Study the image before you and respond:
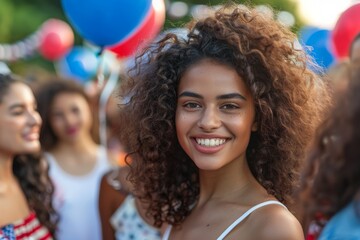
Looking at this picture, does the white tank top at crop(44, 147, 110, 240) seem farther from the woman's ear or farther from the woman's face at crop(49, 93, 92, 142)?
the woman's ear

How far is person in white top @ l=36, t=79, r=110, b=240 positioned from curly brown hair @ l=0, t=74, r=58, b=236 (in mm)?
616

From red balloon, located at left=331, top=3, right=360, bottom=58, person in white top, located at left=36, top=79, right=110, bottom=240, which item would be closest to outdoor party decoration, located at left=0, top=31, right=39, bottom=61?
person in white top, located at left=36, top=79, right=110, bottom=240

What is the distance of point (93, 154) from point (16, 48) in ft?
32.1

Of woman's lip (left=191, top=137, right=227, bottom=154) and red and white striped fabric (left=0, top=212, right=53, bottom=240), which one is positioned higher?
woman's lip (left=191, top=137, right=227, bottom=154)

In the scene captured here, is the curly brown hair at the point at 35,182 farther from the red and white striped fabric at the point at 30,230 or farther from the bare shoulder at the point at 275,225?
the bare shoulder at the point at 275,225

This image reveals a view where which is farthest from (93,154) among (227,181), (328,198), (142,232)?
(328,198)

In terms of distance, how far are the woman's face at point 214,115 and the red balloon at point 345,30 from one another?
2.08 m

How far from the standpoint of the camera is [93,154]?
5.23 m

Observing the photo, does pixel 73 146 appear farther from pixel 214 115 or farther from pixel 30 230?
pixel 214 115

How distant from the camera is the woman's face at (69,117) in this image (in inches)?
204

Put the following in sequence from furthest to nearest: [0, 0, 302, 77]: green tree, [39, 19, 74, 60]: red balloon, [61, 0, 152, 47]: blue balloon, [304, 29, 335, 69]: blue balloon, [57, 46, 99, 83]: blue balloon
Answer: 1. [0, 0, 302, 77]: green tree
2. [39, 19, 74, 60]: red balloon
3. [57, 46, 99, 83]: blue balloon
4. [304, 29, 335, 69]: blue balloon
5. [61, 0, 152, 47]: blue balloon

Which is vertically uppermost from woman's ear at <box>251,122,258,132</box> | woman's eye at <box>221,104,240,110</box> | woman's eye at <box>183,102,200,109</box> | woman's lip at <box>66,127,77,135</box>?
woman's eye at <box>221,104,240,110</box>

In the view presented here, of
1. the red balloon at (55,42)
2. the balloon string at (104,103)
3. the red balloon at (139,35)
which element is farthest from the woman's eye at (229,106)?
the red balloon at (55,42)

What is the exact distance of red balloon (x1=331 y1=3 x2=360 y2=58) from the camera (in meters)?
4.45
